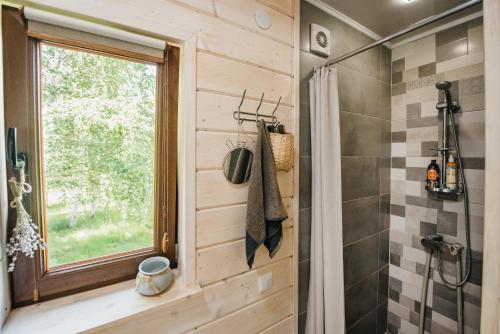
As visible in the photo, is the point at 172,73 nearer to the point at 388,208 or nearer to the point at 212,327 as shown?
the point at 212,327

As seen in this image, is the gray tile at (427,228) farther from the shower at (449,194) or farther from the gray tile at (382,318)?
the gray tile at (382,318)

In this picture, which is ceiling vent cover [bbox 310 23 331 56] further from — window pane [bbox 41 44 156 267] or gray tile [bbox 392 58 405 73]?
window pane [bbox 41 44 156 267]

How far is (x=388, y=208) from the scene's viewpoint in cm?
181

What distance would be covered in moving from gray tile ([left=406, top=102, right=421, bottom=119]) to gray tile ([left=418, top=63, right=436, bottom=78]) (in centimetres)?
21

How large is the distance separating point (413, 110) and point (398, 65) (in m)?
0.40

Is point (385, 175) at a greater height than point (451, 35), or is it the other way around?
point (451, 35)

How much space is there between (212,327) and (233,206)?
Answer: 551 mm

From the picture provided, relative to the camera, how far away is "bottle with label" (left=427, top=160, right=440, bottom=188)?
4.90ft

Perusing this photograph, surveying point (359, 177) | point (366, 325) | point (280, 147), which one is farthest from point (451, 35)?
point (366, 325)

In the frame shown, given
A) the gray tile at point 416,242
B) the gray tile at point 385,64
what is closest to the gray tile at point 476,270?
the gray tile at point 416,242

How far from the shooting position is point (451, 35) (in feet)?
4.85

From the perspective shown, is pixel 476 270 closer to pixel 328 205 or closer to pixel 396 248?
pixel 396 248

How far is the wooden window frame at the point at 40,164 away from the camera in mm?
757

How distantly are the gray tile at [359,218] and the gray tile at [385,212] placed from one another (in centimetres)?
6
